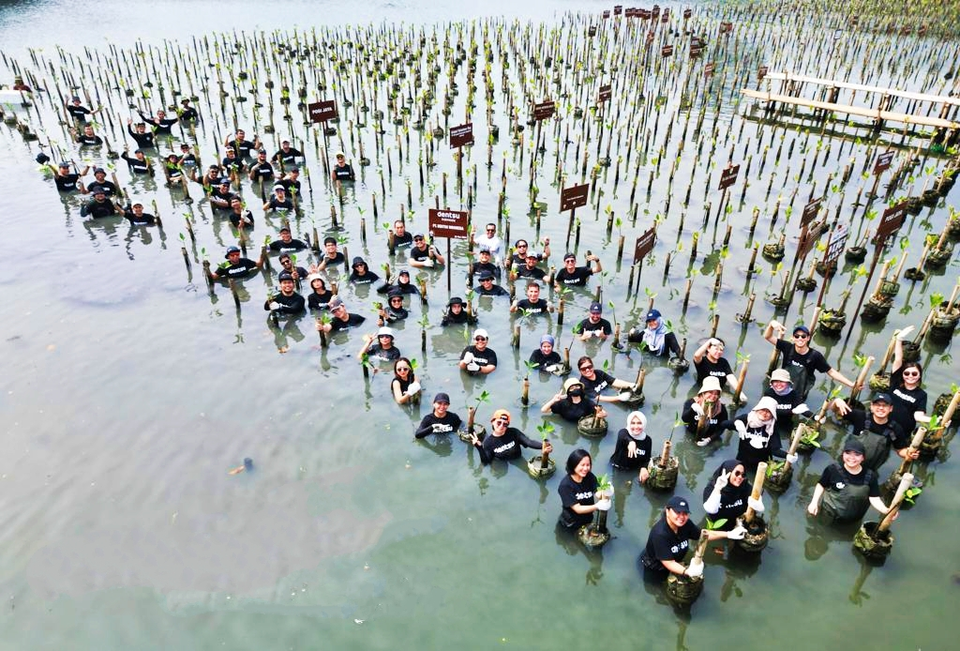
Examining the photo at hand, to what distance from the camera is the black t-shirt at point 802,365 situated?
10969 millimetres

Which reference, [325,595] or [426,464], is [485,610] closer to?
[325,595]

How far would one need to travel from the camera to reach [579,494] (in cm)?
872

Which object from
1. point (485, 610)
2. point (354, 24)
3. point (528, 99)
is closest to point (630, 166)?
point (528, 99)

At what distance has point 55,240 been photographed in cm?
1834

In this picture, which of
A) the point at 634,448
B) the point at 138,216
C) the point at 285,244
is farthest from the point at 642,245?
the point at 138,216

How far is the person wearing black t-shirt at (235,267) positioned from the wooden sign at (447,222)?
230 inches

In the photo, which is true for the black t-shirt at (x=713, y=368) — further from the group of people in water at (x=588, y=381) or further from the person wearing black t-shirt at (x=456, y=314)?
the person wearing black t-shirt at (x=456, y=314)

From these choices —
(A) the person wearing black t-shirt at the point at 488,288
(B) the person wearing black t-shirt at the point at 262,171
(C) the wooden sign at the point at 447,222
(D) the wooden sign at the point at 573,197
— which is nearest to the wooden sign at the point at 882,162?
(D) the wooden sign at the point at 573,197

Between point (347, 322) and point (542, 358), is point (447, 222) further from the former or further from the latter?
point (542, 358)

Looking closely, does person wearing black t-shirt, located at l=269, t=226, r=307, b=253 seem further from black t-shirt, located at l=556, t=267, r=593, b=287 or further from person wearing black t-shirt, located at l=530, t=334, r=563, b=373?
person wearing black t-shirt, located at l=530, t=334, r=563, b=373

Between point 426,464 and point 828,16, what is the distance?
55.6m

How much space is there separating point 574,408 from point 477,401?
2123mm

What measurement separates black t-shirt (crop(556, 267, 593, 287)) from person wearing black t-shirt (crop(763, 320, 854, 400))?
17.7 ft

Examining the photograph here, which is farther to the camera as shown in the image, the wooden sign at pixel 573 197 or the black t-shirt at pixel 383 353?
the wooden sign at pixel 573 197
